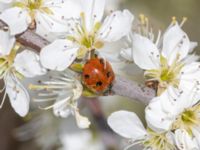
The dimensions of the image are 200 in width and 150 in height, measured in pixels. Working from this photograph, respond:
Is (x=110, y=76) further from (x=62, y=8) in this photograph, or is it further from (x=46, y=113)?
(x=46, y=113)

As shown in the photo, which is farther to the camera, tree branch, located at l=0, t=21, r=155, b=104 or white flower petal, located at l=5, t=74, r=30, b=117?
white flower petal, located at l=5, t=74, r=30, b=117

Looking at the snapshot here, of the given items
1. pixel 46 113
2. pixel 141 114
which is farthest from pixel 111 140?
pixel 141 114

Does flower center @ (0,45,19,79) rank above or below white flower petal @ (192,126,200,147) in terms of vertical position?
above

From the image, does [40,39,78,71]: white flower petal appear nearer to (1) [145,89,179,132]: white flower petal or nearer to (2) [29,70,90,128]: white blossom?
(2) [29,70,90,128]: white blossom

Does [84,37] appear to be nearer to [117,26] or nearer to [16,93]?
[117,26]

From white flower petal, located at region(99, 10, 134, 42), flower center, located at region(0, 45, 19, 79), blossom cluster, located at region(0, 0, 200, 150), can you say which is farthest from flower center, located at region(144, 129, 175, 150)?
flower center, located at region(0, 45, 19, 79)

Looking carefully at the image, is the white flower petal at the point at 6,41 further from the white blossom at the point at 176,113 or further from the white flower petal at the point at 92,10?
the white blossom at the point at 176,113
